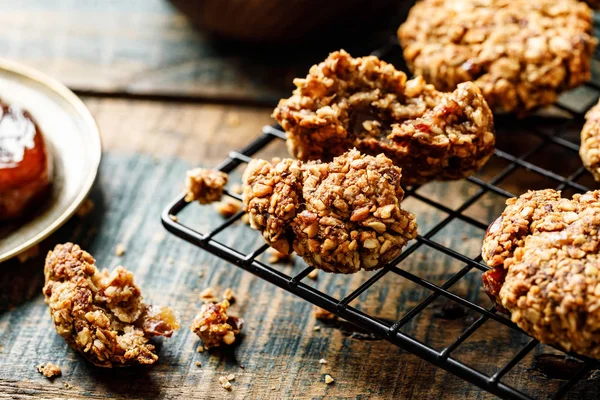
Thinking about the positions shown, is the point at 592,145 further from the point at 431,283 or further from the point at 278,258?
the point at 278,258

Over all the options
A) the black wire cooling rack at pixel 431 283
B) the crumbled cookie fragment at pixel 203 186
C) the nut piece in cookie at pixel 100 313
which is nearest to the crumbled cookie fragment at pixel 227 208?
the black wire cooling rack at pixel 431 283

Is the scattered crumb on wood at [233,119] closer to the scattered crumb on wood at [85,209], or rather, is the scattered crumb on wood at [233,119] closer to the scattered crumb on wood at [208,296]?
the scattered crumb on wood at [85,209]

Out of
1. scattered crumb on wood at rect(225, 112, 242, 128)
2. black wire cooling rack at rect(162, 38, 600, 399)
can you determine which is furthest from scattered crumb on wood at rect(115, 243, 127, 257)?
scattered crumb on wood at rect(225, 112, 242, 128)

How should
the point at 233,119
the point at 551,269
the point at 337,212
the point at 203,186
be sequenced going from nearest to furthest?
the point at 551,269 → the point at 337,212 → the point at 203,186 → the point at 233,119

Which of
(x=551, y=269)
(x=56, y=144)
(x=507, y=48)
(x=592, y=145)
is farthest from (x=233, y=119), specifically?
(x=551, y=269)

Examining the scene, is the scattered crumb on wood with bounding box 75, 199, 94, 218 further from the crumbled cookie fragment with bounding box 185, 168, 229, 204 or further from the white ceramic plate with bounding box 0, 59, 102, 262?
the crumbled cookie fragment with bounding box 185, 168, 229, 204

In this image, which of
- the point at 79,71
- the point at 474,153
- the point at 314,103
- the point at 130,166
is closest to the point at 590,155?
the point at 474,153

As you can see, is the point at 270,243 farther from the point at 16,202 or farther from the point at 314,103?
the point at 16,202

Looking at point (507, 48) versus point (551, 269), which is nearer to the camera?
point (551, 269)
